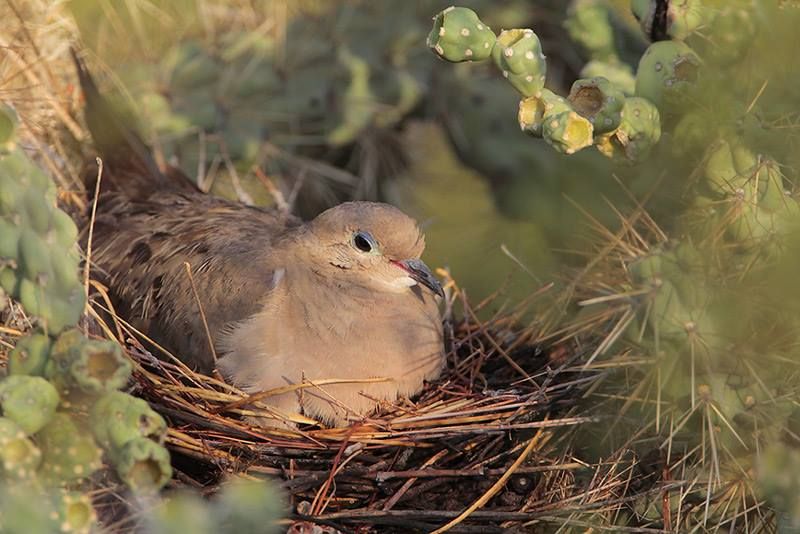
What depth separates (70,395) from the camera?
306cm

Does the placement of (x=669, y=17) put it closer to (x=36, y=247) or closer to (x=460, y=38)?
(x=460, y=38)

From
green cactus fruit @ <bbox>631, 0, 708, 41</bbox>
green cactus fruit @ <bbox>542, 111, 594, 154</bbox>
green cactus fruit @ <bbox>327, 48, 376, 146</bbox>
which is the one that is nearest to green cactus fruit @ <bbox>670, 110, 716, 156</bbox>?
green cactus fruit @ <bbox>631, 0, 708, 41</bbox>

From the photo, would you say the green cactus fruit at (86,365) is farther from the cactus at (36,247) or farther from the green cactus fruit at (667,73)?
the green cactus fruit at (667,73)

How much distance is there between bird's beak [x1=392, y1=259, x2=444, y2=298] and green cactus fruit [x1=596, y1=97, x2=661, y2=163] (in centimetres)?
81

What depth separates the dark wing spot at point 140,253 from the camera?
4590 mm

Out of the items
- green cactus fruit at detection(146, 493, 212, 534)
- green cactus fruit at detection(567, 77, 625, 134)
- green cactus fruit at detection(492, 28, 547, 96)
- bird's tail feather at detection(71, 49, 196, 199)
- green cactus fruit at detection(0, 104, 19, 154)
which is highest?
green cactus fruit at detection(0, 104, 19, 154)


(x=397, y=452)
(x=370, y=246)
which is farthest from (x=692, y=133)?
(x=397, y=452)

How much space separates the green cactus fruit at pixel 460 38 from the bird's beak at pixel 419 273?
91 centimetres

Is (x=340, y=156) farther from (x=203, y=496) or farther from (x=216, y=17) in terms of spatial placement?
(x=203, y=496)

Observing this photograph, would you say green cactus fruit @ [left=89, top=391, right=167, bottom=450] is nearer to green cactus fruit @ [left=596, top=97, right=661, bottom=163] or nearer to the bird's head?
the bird's head

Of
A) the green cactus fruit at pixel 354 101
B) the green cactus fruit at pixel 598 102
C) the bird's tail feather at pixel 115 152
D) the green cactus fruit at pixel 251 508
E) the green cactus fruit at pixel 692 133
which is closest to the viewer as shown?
the green cactus fruit at pixel 251 508

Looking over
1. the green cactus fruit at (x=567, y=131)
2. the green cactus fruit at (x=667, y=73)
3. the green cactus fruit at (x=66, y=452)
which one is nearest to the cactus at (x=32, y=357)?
the green cactus fruit at (x=66, y=452)

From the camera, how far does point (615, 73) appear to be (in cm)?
457

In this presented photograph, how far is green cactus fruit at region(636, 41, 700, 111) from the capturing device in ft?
12.9
